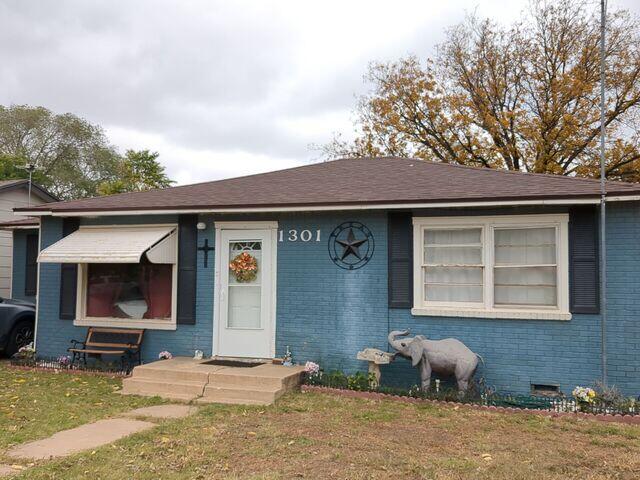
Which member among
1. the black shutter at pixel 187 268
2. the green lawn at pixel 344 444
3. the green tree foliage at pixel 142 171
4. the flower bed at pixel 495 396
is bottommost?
the green lawn at pixel 344 444

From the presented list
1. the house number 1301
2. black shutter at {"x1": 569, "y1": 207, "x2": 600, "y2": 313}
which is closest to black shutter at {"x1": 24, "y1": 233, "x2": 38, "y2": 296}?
the house number 1301

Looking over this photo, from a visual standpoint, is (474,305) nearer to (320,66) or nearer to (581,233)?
(581,233)

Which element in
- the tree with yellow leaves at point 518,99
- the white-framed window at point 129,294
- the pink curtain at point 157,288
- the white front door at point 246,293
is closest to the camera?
the white front door at point 246,293

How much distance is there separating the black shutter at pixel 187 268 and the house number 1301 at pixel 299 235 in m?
1.50

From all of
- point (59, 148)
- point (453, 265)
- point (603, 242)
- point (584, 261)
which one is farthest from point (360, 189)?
point (59, 148)

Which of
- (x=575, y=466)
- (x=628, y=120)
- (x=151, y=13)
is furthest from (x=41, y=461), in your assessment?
(x=628, y=120)

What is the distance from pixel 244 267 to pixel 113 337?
8.88 ft

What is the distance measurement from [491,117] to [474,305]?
51.8 ft

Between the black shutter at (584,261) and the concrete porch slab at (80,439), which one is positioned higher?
the black shutter at (584,261)

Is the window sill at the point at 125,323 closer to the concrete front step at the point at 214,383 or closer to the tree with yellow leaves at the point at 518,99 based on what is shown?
the concrete front step at the point at 214,383

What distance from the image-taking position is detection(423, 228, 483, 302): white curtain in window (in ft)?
25.1

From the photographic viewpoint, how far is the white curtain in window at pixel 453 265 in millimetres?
7660

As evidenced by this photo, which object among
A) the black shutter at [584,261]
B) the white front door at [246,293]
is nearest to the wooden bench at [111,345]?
the white front door at [246,293]

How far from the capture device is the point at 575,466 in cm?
459
